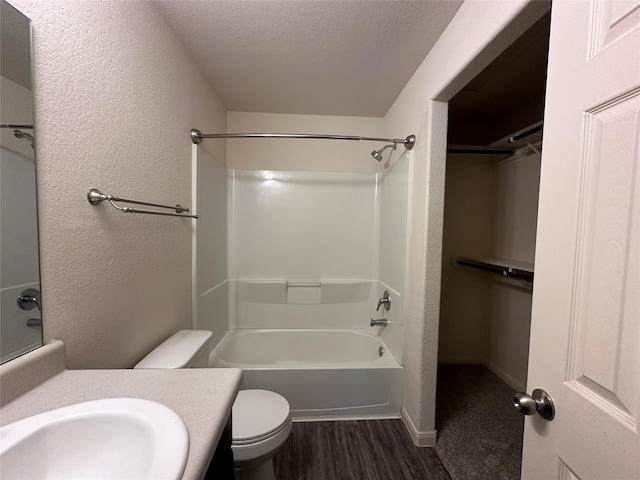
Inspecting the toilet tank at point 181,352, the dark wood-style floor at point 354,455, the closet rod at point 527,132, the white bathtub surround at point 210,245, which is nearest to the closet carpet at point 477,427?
the dark wood-style floor at point 354,455

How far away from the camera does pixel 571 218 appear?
1.85 feet

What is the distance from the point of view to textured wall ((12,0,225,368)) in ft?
2.62

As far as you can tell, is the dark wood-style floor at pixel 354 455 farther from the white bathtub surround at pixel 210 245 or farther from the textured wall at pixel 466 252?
the textured wall at pixel 466 252

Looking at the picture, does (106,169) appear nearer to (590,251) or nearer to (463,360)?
(590,251)

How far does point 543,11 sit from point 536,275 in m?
0.90

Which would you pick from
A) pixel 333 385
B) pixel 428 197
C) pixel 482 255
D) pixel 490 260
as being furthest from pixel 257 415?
pixel 482 255

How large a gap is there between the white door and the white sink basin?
781 millimetres

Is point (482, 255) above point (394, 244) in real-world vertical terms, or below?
below

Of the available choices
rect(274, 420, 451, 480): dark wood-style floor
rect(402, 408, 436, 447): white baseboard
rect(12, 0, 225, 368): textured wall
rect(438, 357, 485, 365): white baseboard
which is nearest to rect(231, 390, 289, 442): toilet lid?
rect(274, 420, 451, 480): dark wood-style floor

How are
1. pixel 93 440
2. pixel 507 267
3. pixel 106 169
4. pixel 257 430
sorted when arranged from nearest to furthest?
pixel 93 440 < pixel 106 169 < pixel 257 430 < pixel 507 267

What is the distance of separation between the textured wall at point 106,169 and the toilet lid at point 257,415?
0.54m

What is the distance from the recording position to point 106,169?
3.27 feet

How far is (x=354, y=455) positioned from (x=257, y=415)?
0.69m

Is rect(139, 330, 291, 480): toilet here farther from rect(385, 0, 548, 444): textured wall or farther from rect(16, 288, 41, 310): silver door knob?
rect(385, 0, 548, 444): textured wall
